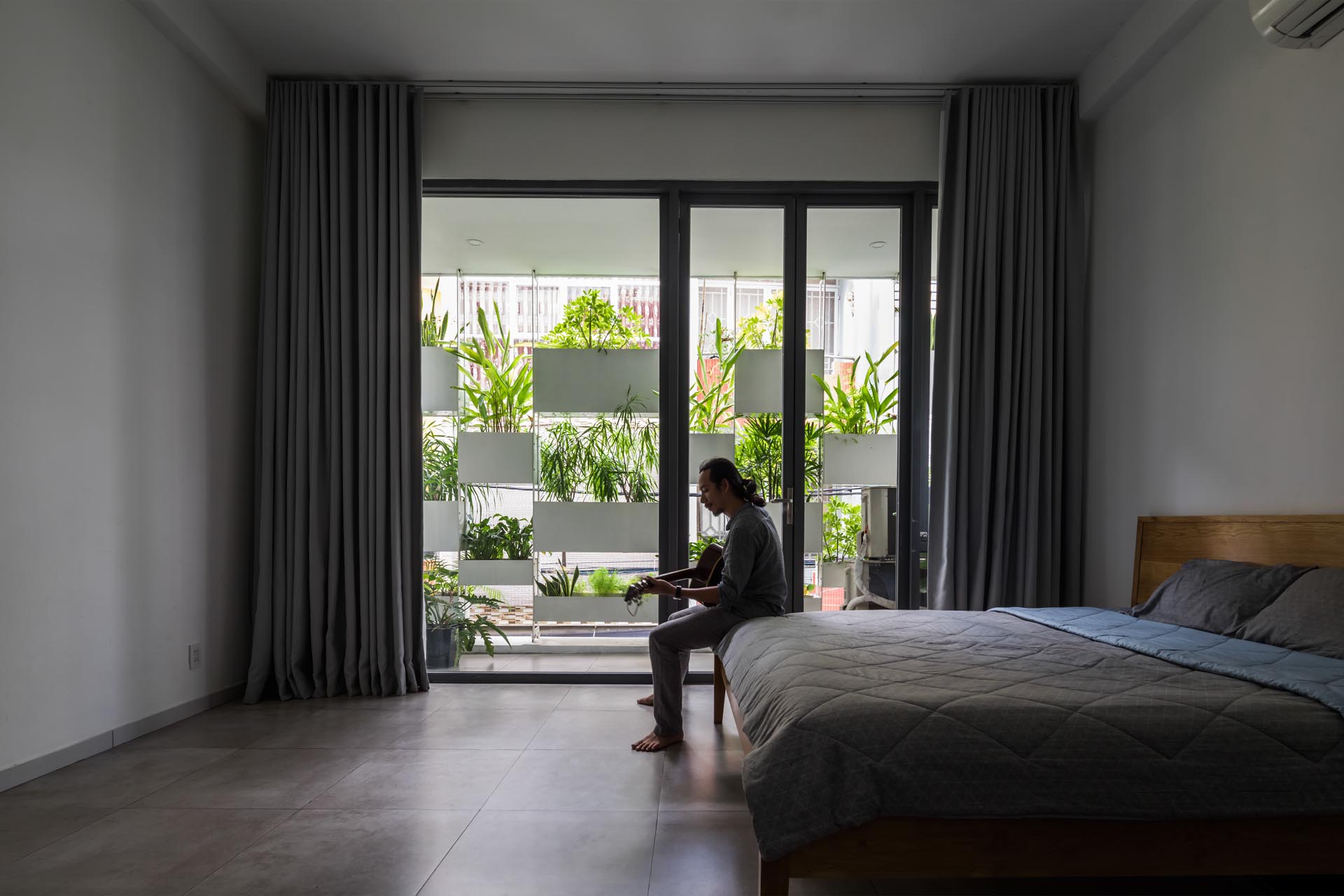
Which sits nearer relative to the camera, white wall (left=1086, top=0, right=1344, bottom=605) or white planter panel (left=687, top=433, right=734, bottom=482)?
white wall (left=1086, top=0, right=1344, bottom=605)

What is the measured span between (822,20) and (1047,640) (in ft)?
9.08

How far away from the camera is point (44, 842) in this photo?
92.5 inches

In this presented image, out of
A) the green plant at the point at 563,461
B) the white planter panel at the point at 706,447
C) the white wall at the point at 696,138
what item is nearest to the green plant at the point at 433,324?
the white wall at the point at 696,138

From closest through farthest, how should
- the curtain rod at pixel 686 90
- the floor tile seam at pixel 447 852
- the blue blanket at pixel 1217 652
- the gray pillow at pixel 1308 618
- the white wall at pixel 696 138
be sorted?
the blue blanket at pixel 1217 652
the floor tile seam at pixel 447 852
the gray pillow at pixel 1308 618
the curtain rod at pixel 686 90
the white wall at pixel 696 138

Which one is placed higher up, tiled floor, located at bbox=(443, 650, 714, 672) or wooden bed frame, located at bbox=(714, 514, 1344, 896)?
wooden bed frame, located at bbox=(714, 514, 1344, 896)

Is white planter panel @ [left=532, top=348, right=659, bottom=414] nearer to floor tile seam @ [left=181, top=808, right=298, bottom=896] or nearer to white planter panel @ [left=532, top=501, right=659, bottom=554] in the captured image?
white planter panel @ [left=532, top=501, right=659, bottom=554]

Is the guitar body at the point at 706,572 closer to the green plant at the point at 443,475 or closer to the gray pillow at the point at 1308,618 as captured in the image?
the green plant at the point at 443,475

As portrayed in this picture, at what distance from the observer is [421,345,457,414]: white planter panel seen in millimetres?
4527

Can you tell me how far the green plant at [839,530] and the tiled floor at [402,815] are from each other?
48.0 inches

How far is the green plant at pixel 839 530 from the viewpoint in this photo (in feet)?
14.7

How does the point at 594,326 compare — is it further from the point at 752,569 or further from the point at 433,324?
the point at 752,569

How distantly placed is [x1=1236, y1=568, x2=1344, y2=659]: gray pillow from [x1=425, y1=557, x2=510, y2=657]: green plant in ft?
11.1

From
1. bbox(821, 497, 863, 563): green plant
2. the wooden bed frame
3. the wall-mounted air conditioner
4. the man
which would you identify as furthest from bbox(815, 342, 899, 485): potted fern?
the wooden bed frame

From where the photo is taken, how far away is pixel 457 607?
4516 millimetres
